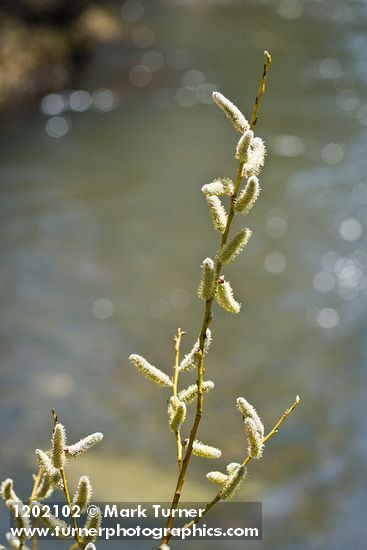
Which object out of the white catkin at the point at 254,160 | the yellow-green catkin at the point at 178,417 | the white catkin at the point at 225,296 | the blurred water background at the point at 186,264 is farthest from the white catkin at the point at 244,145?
the blurred water background at the point at 186,264

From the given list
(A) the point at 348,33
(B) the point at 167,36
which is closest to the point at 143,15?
(B) the point at 167,36

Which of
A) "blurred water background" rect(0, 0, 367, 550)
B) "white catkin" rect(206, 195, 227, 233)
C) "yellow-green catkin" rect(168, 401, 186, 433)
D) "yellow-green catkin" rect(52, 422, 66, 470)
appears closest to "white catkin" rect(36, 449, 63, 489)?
"yellow-green catkin" rect(52, 422, 66, 470)

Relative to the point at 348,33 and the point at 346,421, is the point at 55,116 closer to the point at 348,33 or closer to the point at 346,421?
the point at 348,33

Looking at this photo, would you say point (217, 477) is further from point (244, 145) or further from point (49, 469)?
point (244, 145)

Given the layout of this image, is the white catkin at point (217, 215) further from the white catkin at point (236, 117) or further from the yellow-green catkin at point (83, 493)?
the yellow-green catkin at point (83, 493)

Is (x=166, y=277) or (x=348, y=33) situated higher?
(x=348, y=33)
